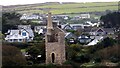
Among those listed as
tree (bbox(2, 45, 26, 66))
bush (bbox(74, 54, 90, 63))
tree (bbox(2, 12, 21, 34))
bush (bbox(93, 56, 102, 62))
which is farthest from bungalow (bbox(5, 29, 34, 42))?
bush (bbox(93, 56, 102, 62))

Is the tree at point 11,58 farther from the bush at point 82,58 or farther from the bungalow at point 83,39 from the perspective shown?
the bungalow at point 83,39

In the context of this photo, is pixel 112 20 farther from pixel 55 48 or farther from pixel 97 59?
pixel 55 48

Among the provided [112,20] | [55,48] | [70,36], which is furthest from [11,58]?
[112,20]

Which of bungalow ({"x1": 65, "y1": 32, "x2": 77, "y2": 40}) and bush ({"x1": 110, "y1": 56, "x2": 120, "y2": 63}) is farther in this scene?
bungalow ({"x1": 65, "y1": 32, "x2": 77, "y2": 40})

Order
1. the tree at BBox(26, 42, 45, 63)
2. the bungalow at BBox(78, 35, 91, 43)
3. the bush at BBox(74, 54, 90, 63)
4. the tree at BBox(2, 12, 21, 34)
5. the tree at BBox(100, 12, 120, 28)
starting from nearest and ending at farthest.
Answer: the bush at BBox(74, 54, 90, 63), the tree at BBox(26, 42, 45, 63), the bungalow at BBox(78, 35, 91, 43), the tree at BBox(2, 12, 21, 34), the tree at BBox(100, 12, 120, 28)

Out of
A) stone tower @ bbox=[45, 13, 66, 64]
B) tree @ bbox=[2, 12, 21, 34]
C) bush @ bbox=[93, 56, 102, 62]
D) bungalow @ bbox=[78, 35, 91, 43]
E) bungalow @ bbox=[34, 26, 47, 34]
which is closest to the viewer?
stone tower @ bbox=[45, 13, 66, 64]

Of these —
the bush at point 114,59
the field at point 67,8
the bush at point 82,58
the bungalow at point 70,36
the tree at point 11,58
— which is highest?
the tree at point 11,58

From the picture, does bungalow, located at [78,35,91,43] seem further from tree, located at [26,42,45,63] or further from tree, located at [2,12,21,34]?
tree, located at [26,42,45,63]

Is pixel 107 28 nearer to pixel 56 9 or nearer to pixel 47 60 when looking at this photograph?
pixel 47 60

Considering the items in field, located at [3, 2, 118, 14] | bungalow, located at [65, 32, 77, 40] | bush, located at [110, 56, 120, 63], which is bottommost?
field, located at [3, 2, 118, 14]

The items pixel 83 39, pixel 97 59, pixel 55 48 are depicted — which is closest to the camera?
pixel 55 48

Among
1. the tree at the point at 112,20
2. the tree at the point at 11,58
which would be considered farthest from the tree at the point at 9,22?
the tree at the point at 11,58
